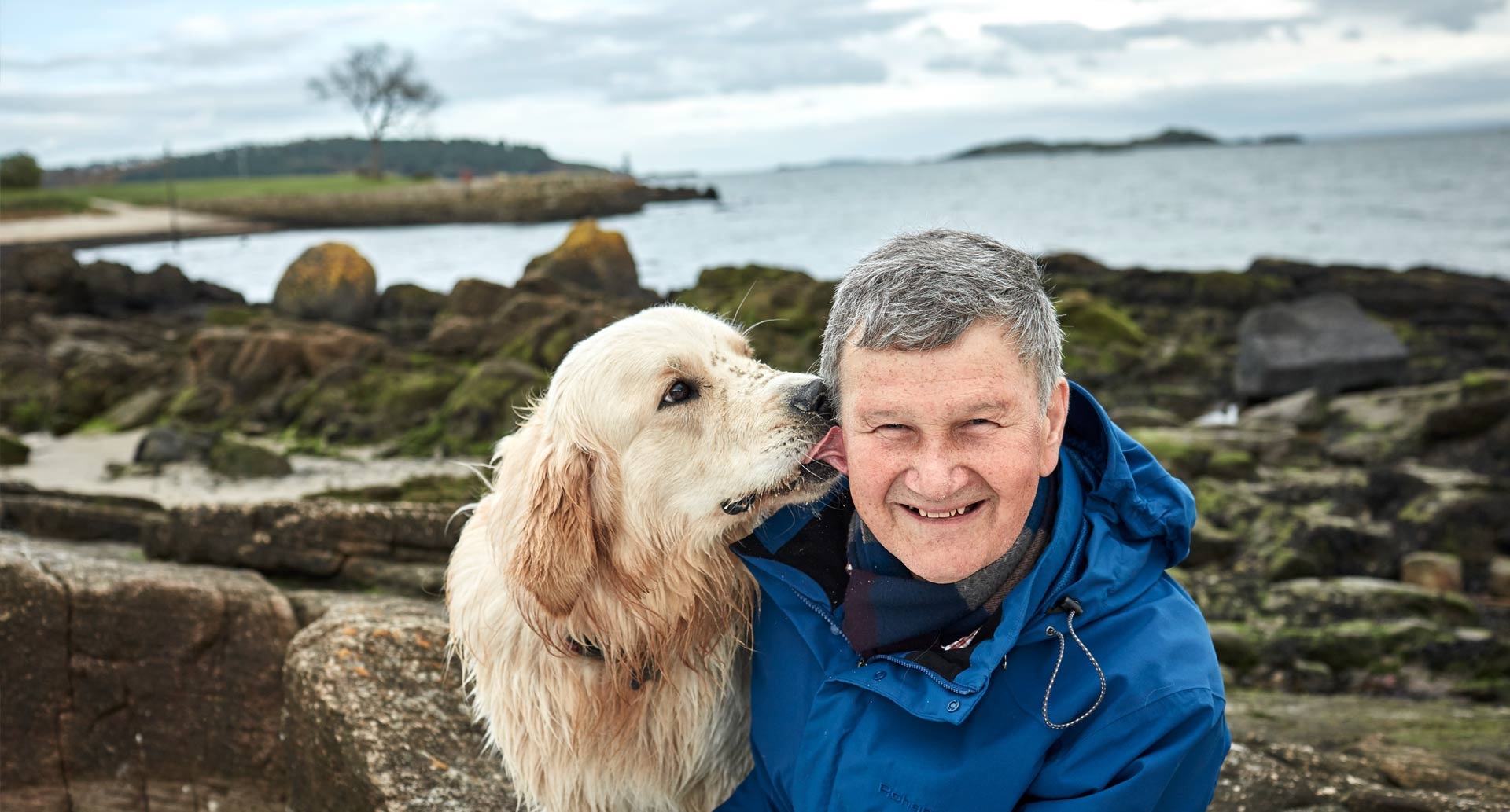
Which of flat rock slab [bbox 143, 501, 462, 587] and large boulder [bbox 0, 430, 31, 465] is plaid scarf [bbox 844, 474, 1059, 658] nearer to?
flat rock slab [bbox 143, 501, 462, 587]

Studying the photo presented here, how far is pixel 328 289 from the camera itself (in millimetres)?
20922

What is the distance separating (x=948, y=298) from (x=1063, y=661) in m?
0.82

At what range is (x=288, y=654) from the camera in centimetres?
415

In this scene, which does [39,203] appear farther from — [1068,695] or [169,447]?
[1068,695]

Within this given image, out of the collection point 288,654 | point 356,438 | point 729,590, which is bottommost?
point 356,438

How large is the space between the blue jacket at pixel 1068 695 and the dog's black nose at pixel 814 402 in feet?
2.07

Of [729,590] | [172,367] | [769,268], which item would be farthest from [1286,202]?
[729,590]

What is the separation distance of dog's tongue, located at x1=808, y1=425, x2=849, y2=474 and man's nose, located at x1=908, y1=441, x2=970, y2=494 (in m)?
0.65

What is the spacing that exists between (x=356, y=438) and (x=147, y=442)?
2.02 m

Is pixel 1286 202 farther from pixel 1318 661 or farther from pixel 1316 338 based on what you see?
pixel 1318 661

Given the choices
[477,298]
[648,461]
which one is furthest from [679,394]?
[477,298]

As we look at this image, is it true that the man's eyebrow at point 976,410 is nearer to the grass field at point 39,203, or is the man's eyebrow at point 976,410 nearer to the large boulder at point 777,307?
the large boulder at point 777,307

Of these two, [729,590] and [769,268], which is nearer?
[729,590]

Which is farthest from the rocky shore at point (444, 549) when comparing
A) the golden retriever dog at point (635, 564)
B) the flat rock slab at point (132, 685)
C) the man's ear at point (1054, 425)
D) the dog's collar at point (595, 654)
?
the man's ear at point (1054, 425)
